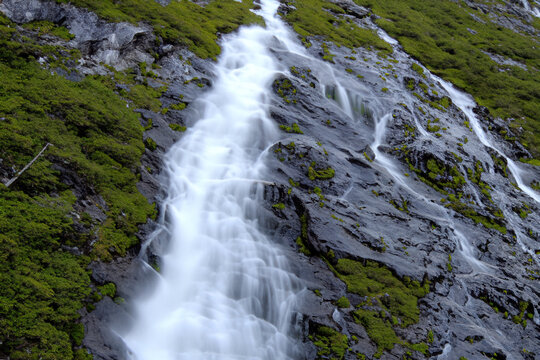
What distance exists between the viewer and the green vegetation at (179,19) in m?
18.1

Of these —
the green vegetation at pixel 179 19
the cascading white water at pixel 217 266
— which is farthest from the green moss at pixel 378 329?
the green vegetation at pixel 179 19

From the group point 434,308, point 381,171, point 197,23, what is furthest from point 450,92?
point 434,308

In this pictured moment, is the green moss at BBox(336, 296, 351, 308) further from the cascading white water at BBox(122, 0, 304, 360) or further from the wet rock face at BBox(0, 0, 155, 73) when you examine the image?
the wet rock face at BBox(0, 0, 155, 73)

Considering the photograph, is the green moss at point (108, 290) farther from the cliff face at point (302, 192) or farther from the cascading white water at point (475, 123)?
the cascading white water at point (475, 123)

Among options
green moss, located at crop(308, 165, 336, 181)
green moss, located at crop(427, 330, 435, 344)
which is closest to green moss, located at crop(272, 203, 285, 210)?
green moss, located at crop(308, 165, 336, 181)

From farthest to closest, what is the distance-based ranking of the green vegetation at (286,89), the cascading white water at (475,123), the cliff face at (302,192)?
the cascading white water at (475,123)
the green vegetation at (286,89)
the cliff face at (302,192)

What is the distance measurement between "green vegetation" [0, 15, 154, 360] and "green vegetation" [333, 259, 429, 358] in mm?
6204

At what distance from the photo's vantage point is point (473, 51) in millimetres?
37062

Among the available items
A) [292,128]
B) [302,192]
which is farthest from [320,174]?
[292,128]

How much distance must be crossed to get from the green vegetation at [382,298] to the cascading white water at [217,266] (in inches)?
73.5

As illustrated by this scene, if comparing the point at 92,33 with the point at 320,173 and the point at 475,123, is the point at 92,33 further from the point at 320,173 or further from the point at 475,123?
the point at 475,123

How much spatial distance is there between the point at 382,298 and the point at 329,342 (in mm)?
2307

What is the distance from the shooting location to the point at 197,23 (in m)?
22.8

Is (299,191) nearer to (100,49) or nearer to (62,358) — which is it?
(62,358)
